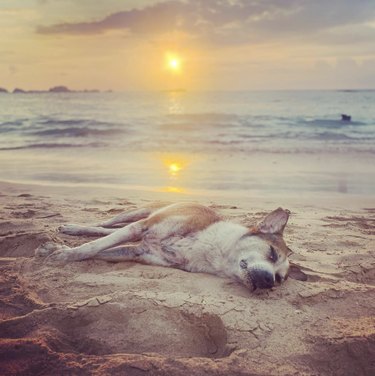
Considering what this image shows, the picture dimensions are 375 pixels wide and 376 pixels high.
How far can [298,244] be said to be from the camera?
18.7 ft

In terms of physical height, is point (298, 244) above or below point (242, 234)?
below

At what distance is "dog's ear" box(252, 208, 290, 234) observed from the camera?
14.6ft

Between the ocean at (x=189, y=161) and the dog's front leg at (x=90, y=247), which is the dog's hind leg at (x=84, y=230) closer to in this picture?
the dog's front leg at (x=90, y=247)

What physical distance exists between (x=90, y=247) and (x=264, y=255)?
5.90 ft

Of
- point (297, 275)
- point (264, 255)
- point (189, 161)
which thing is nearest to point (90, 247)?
point (264, 255)

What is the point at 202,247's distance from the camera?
4598 mm

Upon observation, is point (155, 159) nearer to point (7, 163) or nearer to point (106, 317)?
point (7, 163)

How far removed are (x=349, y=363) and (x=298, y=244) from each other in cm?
261

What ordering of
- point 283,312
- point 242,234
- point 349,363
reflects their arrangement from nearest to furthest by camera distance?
point 349,363 → point 283,312 → point 242,234

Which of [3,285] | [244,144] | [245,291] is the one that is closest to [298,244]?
[245,291]

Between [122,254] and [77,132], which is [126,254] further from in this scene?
[77,132]

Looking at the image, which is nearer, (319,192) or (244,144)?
(319,192)

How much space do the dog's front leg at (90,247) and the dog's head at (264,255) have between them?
1.16 meters

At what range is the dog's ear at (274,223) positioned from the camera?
14.6 ft
